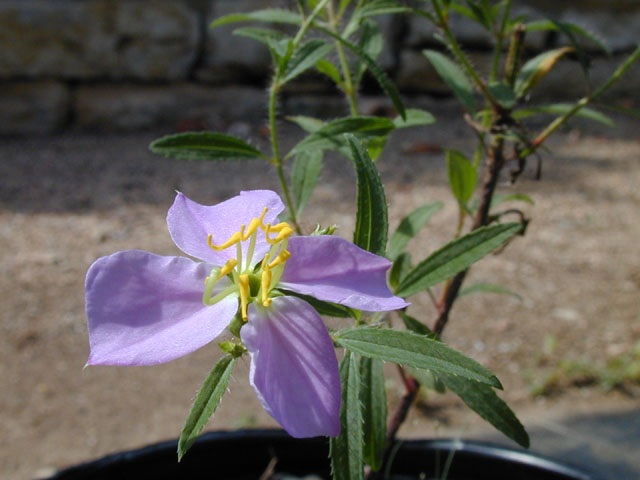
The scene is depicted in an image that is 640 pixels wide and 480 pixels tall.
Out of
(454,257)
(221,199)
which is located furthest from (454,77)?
(221,199)

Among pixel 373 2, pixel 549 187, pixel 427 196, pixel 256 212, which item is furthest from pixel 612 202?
pixel 256 212

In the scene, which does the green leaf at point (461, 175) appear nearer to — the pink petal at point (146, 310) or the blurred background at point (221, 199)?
the blurred background at point (221, 199)

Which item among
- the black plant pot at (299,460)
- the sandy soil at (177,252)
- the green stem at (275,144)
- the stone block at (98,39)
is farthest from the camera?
the stone block at (98,39)

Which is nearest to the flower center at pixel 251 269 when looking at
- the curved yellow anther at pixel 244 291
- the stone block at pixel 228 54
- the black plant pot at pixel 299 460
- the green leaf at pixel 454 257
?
the curved yellow anther at pixel 244 291

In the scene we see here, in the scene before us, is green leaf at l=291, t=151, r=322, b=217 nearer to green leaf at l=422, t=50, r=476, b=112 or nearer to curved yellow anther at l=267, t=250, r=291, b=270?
green leaf at l=422, t=50, r=476, b=112

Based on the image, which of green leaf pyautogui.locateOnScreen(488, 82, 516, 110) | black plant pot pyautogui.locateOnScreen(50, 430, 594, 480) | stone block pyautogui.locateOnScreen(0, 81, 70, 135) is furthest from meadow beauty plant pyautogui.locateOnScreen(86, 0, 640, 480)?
stone block pyautogui.locateOnScreen(0, 81, 70, 135)

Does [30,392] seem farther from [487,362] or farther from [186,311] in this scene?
[186,311]
